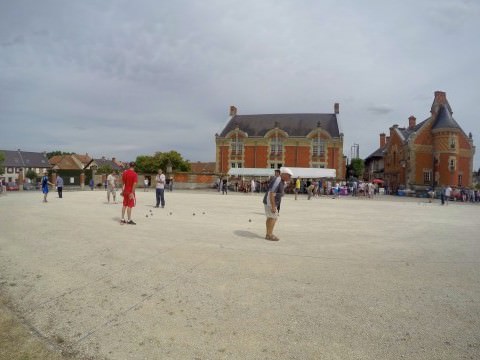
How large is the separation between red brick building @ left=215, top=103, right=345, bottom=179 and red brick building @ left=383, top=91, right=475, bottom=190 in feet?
30.9

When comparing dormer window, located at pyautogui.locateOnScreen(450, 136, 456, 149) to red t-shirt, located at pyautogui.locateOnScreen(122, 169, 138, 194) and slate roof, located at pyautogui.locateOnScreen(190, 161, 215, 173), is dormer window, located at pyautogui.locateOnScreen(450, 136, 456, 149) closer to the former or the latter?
red t-shirt, located at pyautogui.locateOnScreen(122, 169, 138, 194)

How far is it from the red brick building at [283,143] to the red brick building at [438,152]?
30.9ft

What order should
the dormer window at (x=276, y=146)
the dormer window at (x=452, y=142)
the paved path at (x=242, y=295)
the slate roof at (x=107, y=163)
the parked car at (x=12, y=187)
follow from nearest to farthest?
1. the paved path at (x=242, y=295)
2. the parked car at (x=12, y=187)
3. the dormer window at (x=452, y=142)
4. the dormer window at (x=276, y=146)
5. the slate roof at (x=107, y=163)

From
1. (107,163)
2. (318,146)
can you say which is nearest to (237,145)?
(318,146)

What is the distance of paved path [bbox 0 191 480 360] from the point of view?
9.93ft

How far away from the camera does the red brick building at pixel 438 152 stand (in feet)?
152

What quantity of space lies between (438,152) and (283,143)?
70.5 ft

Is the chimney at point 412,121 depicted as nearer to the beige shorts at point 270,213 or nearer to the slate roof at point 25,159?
the beige shorts at point 270,213

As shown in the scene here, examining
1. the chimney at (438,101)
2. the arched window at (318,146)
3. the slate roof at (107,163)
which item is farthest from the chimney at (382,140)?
the slate roof at (107,163)

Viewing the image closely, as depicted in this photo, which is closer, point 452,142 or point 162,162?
point 452,142

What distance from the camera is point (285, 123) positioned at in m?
52.2

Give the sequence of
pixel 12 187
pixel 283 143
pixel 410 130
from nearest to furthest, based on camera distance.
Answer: pixel 12 187 → pixel 283 143 → pixel 410 130

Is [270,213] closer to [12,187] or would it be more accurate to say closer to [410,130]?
[12,187]

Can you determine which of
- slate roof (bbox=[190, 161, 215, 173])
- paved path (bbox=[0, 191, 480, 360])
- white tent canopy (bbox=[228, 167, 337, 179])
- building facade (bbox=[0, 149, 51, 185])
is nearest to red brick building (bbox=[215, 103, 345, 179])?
white tent canopy (bbox=[228, 167, 337, 179])
